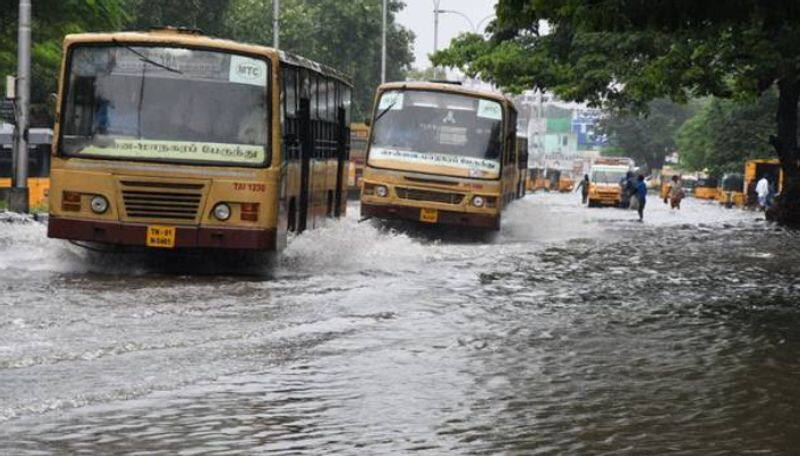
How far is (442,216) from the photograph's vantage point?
25.3m

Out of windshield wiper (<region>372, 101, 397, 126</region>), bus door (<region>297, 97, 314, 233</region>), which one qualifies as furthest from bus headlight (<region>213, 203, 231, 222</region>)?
windshield wiper (<region>372, 101, 397, 126</region>)

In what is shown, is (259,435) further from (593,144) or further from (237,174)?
(593,144)

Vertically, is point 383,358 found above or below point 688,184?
above

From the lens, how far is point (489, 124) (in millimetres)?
25891

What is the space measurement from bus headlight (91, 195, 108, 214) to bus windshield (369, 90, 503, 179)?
10.3 m

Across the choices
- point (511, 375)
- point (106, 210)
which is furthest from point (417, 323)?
point (106, 210)

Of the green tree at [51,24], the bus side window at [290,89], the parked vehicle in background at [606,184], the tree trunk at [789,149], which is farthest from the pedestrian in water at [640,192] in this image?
the bus side window at [290,89]

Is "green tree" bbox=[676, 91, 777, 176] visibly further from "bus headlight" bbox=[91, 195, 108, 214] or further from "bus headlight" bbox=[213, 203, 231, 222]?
"bus headlight" bbox=[91, 195, 108, 214]

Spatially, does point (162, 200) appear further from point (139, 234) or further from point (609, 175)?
point (609, 175)

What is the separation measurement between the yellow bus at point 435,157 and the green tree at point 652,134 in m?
105

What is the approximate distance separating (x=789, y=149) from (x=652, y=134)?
93.7m

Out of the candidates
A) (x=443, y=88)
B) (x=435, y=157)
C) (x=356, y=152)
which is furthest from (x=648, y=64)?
(x=356, y=152)

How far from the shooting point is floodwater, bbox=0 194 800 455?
24.4 feet

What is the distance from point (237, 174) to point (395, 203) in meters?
9.71
